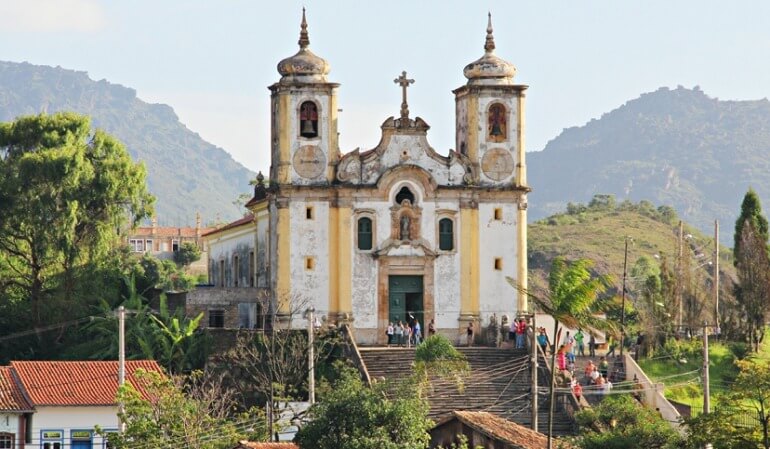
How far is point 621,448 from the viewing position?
4753cm

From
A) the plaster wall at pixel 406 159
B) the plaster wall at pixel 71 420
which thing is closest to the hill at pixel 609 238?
the plaster wall at pixel 406 159

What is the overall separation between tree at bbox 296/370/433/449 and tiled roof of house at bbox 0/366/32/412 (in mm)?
15111

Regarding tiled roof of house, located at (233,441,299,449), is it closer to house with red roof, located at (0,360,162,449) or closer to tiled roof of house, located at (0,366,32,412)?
house with red roof, located at (0,360,162,449)

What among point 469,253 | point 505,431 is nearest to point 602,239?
point 469,253

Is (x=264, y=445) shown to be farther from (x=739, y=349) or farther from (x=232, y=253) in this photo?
(x=232, y=253)

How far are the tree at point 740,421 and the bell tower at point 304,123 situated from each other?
2418 centimetres

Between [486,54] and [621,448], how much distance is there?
24.3m

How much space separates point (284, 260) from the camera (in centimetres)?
6650

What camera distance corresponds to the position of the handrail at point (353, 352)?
62.2 metres

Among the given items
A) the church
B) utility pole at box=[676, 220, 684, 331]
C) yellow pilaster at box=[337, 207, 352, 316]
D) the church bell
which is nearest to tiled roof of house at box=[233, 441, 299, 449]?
the church

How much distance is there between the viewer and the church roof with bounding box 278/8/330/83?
67.4m

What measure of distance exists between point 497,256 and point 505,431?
1863 cm

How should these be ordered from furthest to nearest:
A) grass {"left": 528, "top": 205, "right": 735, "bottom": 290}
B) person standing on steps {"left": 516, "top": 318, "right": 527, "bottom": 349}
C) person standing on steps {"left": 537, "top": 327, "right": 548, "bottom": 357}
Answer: grass {"left": 528, "top": 205, "right": 735, "bottom": 290}
person standing on steps {"left": 516, "top": 318, "right": 527, "bottom": 349}
person standing on steps {"left": 537, "top": 327, "right": 548, "bottom": 357}

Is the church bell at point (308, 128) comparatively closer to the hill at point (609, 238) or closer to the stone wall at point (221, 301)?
the stone wall at point (221, 301)
